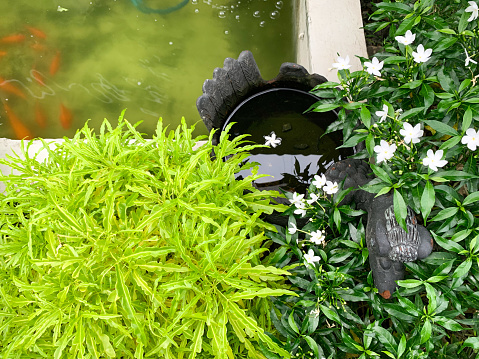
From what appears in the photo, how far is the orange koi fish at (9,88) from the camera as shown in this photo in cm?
288

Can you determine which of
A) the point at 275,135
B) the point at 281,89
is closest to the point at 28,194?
the point at 275,135

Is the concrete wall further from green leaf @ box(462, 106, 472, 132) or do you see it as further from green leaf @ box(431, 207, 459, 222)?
green leaf @ box(431, 207, 459, 222)

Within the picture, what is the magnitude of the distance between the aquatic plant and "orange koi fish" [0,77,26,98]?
7.88 ft

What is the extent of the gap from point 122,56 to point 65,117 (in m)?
0.62

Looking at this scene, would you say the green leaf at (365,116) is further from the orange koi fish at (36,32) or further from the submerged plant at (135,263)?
the orange koi fish at (36,32)

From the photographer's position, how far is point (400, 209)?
1.18 m

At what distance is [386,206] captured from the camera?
4.34 feet

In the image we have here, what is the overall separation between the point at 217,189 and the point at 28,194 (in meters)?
0.77

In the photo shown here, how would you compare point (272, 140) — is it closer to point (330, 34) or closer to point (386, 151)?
point (386, 151)

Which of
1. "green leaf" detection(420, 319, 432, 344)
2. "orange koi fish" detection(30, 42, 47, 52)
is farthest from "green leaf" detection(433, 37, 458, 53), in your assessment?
"orange koi fish" detection(30, 42, 47, 52)

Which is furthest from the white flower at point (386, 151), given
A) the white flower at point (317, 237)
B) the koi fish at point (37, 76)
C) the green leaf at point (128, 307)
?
the koi fish at point (37, 76)

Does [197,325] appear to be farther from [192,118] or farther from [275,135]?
[192,118]

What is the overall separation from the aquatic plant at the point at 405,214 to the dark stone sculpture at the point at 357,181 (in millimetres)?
49

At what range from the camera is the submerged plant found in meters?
1.23
